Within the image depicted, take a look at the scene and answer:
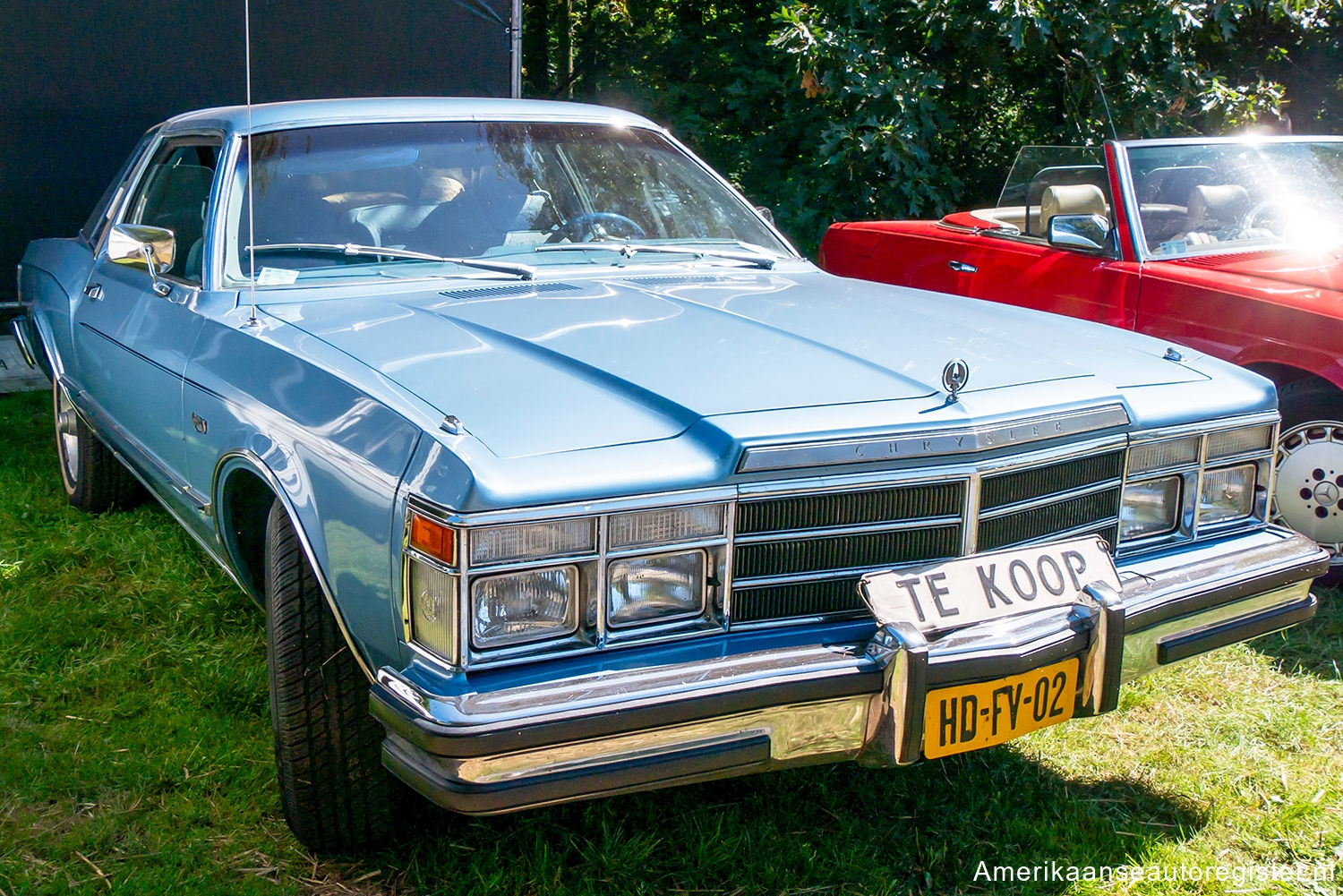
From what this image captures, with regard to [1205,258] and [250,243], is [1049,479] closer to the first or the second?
[250,243]

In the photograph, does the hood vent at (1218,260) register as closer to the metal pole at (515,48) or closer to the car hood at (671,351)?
the car hood at (671,351)

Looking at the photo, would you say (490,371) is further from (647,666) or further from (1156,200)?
(1156,200)

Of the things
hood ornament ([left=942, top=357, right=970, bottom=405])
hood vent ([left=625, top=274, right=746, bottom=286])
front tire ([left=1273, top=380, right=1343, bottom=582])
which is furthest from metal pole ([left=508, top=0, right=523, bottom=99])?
hood ornament ([left=942, top=357, right=970, bottom=405])

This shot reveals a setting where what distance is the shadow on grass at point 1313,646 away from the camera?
11.6ft

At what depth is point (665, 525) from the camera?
2012 mm

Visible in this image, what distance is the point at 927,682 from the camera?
80.3 inches

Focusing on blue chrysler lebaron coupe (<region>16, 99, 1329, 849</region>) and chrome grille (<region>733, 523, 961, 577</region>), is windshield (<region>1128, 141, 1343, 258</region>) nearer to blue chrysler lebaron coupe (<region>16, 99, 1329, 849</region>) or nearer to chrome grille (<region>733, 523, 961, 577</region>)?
blue chrysler lebaron coupe (<region>16, 99, 1329, 849</region>)

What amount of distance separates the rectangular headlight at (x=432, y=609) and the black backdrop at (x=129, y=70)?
5.51 meters

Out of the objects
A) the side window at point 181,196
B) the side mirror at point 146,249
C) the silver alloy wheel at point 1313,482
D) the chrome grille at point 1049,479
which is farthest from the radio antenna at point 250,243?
the silver alloy wheel at point 1313,482

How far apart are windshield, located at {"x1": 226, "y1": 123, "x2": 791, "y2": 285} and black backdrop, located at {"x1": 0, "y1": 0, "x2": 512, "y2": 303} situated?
3850mm

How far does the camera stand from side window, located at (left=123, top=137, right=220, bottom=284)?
3.33m

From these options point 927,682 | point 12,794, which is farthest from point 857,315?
point 12,794

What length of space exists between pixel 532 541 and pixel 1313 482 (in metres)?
3.25

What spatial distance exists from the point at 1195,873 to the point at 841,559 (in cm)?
111
